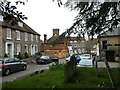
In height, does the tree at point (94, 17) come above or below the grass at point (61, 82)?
above

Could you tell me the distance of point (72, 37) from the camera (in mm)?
10898

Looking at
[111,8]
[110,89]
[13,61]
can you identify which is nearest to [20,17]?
[111,8]

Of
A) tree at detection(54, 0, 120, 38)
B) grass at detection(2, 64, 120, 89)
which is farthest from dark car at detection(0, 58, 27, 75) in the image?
tree at detection(54, 0, 120, 38)

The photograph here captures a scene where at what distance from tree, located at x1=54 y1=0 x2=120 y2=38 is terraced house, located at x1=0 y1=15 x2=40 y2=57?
21.7m

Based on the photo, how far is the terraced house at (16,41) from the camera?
123ft

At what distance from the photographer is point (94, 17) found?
10305 mm

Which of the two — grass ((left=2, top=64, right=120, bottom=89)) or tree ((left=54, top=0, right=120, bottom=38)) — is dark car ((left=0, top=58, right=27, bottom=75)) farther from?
tree ((left=54, top=0, right=120, bottom=38))

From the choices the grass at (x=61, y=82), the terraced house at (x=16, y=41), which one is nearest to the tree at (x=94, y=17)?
the grass at (x=61, y=82)

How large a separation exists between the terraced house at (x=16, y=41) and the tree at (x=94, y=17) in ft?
71.3

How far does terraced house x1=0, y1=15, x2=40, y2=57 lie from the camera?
3759cm

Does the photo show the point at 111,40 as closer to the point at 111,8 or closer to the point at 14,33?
the point at 14,33

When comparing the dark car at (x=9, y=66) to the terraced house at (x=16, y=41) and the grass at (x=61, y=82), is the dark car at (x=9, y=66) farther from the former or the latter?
the grass at (x=61, y=82)

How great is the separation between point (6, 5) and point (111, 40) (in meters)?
37.7

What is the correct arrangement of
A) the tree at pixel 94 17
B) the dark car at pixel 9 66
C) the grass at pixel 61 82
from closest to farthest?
the tree at pixel 94 17
the grass at pixel 61 82
the dark car at pixel 9 66
